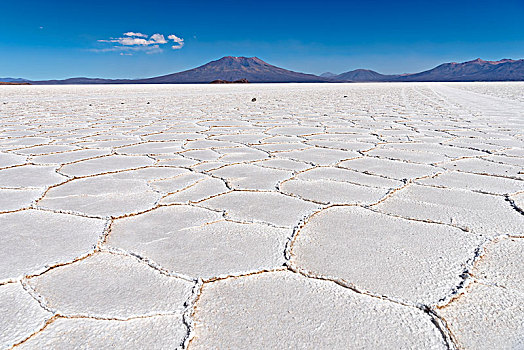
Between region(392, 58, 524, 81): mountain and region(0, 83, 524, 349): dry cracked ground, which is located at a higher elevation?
region(0, 83, 524, 349): dry cracked ground

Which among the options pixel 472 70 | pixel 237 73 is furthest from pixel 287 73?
pixel 472 70

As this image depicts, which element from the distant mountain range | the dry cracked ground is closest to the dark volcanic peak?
the distant mountain range

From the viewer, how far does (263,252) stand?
41.4 inches

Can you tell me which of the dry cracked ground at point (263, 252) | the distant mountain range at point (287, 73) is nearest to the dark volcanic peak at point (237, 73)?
the distant mountain range at point (287, 73)

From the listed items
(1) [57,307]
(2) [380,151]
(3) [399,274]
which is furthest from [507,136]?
(1) [57,307]

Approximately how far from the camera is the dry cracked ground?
744mm

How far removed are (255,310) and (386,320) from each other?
0.82 feet

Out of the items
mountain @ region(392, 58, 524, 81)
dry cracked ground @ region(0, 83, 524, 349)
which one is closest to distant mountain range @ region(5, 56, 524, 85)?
mountain @ region(392, 58, 524, 81)

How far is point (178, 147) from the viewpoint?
260cm

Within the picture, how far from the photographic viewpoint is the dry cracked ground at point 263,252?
744 mm

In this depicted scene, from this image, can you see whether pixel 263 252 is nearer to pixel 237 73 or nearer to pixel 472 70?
pixel 237 73

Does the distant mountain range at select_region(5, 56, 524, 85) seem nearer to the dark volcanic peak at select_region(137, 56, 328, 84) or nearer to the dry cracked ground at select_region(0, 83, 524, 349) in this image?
the dark volcanic peak at select_region(137, 56, 328, 84)

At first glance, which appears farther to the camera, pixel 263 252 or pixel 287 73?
pixel 287 73

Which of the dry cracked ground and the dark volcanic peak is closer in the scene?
the dry cracked ground
